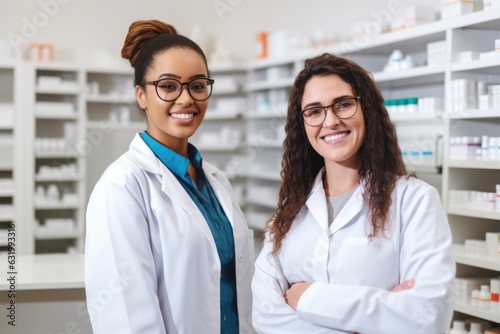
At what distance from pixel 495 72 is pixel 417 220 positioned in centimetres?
210

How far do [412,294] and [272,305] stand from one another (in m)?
0.41

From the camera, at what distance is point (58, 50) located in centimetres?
644

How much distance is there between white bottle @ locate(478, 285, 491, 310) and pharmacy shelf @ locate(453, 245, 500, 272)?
0.37ft

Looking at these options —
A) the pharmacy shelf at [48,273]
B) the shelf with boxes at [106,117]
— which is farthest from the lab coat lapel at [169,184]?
the shelf with boxes at [106,117]

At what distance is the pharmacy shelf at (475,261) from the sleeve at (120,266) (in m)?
1.94

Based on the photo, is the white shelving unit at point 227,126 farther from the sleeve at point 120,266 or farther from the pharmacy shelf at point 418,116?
the sleeve at point 120,266

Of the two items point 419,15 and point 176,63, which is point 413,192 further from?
point 419,15

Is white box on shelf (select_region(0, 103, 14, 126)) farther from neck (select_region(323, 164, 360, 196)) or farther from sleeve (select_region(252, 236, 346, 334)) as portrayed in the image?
neck (select_region(323, 164, 360, 196))

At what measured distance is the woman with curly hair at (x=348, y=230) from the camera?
149cm

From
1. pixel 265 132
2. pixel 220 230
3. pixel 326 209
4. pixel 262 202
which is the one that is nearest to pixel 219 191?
pixel 220 230

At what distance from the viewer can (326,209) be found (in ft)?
5.62

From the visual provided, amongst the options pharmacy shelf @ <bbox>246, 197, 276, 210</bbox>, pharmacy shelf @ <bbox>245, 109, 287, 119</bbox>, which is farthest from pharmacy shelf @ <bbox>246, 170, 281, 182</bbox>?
pharmacy shelf @ <bbox>245, 109, 287, 119</bbox>

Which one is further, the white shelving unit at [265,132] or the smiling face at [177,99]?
the white shelving unit at [265,132]

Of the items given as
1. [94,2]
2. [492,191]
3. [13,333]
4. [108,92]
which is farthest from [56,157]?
[492,191]
